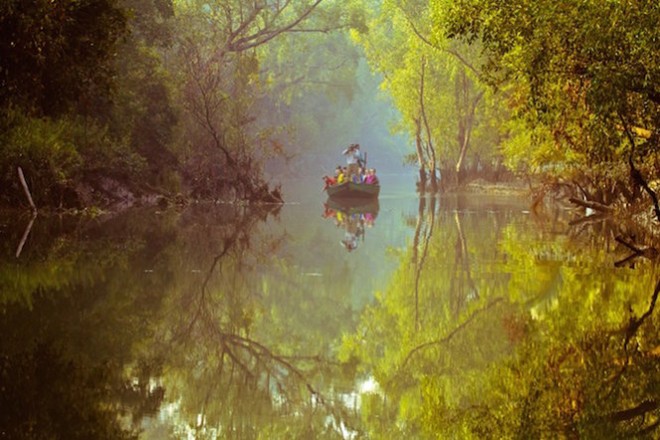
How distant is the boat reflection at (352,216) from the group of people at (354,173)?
3.61 ft

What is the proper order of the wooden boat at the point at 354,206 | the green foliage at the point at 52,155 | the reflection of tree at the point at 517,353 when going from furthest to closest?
the wooden boat at the point at 354,206
the green foliage at the point at 52,155
the reflection of tree at the point at 517,353

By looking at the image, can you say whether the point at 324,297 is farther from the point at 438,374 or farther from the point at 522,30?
the point at 522,30

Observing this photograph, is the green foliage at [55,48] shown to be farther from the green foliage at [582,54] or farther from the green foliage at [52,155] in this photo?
the green foliage at [52,155]

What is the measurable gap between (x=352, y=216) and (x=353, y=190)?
1152 centimetres

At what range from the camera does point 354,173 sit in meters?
49.5

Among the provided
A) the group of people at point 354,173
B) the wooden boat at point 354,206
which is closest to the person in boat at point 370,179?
the group of people at point 354,173

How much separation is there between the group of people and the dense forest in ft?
15.7

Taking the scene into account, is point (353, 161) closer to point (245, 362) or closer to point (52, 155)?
point (52, 155)

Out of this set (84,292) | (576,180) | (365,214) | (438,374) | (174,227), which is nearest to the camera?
(438,374)

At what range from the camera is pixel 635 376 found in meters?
7.50

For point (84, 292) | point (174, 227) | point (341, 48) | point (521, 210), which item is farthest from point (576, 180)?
point (341, 48)

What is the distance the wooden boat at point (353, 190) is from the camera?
45331 millimetres

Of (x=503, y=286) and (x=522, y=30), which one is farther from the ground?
(x=522, y=30)

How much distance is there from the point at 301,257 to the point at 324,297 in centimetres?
577
